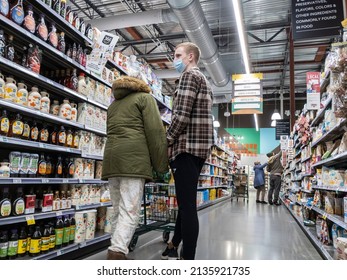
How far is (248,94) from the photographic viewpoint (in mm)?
9766

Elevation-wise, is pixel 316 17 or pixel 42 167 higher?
pixel 316 17

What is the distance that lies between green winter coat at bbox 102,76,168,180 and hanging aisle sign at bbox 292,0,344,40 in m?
4.32

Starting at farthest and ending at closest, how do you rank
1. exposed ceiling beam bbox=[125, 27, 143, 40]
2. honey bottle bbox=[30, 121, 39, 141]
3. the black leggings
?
exposed ceiling beam bbox=[125, 27, 143, 40] < honey bottle bbox=[30, 121, 39, 141] < the black leggings

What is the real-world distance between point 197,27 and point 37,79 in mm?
5442

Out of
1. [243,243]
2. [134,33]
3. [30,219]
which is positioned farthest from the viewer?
[134,33]

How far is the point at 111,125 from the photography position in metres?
2.20

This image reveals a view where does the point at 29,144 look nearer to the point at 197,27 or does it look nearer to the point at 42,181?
the point at 42,181

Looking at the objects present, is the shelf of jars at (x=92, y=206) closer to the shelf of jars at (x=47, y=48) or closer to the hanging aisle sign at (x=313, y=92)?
the shelf of jars at (x=47, y=48)

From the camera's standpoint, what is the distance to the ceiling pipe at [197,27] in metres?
6.25

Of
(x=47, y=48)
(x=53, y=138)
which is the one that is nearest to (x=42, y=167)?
(x=53, y=138)

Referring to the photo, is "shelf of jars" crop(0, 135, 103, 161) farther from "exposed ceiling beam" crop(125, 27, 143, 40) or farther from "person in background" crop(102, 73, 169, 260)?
"exposed ceiling beam" crop(125, 27, 143, 40)

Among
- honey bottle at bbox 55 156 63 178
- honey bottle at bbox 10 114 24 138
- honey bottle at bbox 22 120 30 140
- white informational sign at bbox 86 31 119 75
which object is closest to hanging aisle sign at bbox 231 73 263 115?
white informational sign at bbox 86 31 119 75

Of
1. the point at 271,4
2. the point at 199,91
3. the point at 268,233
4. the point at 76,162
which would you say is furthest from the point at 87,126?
the point at 271,4

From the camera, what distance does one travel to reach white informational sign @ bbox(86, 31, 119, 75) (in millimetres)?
3252
